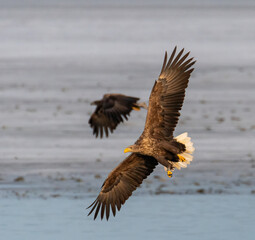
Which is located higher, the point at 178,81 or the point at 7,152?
the point at 178,81

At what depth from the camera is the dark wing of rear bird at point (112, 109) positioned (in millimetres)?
12172

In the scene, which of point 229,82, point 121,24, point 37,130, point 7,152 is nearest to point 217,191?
point 7,152

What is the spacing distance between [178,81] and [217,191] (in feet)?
8.94

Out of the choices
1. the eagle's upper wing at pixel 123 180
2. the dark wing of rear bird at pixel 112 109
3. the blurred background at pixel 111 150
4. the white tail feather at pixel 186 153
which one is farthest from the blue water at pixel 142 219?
the dark wing of rear bird at pixel 112 109

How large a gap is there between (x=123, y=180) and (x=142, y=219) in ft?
3.90

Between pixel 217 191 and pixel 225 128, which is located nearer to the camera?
pixel 217 191

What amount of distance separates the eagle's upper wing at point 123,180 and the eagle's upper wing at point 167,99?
38 cm

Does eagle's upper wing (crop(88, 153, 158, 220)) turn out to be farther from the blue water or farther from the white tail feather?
the blue water

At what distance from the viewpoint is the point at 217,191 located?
10938mm

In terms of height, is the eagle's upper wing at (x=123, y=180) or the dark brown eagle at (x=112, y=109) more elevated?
the dark brown eagle at (x=112, y=109)

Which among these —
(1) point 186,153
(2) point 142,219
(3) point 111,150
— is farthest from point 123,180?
(3) point 111,150

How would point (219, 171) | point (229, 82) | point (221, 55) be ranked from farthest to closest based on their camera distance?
point (221, 55), point (229, 82), point (219, 171)

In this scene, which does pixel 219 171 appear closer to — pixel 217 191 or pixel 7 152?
pixel 217 191

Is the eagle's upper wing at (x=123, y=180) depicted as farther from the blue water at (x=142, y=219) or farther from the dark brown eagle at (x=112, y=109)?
the dark brown eagle at (x=112, y=109)
